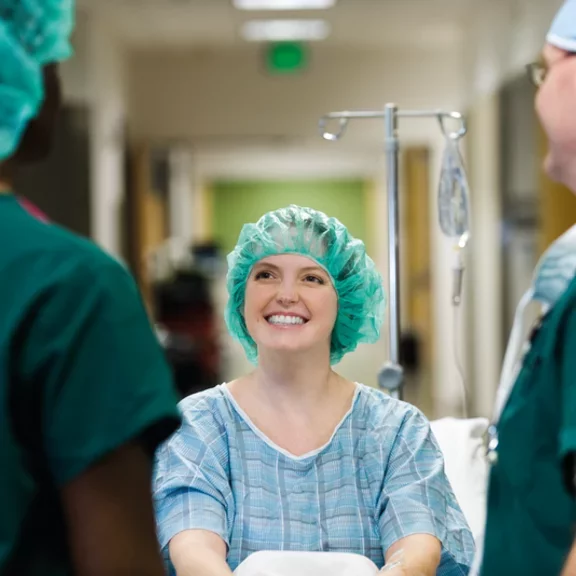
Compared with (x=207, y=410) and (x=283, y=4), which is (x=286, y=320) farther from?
(x=283, y=4)

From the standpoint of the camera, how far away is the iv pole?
172 cm

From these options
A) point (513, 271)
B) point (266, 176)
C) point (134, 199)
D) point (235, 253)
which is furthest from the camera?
point (266, 176)

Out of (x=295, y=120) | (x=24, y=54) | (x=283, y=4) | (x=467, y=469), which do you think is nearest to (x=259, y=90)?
(x=295, y=120)

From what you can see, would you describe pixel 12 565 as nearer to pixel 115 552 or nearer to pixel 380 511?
pixel 115 552

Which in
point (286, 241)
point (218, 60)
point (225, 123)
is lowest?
point (286, 241)

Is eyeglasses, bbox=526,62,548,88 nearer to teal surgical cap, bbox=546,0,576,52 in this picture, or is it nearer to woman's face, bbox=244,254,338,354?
teal surgical cap, bbox=546,0,576,52

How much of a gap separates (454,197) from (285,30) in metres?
3.76

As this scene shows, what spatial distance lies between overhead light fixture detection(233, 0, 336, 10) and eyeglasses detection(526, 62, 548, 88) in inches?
140

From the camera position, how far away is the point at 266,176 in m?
10.2

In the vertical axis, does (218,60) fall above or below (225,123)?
above

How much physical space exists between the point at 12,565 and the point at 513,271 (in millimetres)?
4202

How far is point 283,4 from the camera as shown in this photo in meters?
4.72

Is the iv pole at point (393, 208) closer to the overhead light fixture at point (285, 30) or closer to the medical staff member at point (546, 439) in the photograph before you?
the medical staff member at point (546, 439)

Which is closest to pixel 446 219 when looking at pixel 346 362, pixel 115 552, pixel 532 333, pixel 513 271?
pixel 346 362
